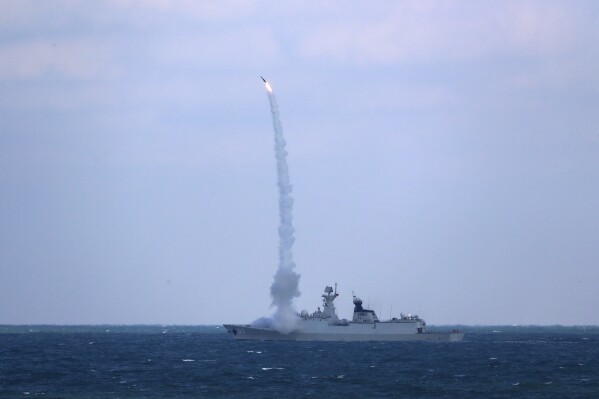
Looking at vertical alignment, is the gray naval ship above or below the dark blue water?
above

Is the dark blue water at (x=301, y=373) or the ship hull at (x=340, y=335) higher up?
the ship hull at (x=340, y=335)

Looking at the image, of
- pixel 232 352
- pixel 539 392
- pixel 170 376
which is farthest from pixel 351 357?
pixel 539 392

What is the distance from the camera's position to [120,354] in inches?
4316

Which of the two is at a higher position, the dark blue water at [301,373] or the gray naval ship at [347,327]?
the gray naval ship at [347,327]

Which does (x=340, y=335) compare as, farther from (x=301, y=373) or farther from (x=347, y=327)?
(x=301, y=373)

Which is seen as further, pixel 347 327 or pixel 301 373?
pixel 347 327

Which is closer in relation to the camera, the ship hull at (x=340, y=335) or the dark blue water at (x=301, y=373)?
the dark blue water at (x=301, y=373)

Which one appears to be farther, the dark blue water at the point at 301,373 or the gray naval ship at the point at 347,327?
the gray naval ship at the point at 347,327

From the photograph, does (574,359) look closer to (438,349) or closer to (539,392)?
(438,349)

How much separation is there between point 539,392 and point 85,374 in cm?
3475

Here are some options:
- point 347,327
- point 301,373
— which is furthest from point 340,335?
point 301,373

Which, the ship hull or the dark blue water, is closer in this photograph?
the dark blue water

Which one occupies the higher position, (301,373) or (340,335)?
(340,335)

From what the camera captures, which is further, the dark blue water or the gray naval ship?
the gray naval ship
